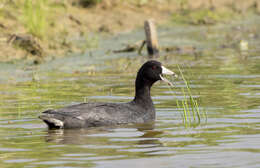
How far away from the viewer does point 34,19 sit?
65.9 ft

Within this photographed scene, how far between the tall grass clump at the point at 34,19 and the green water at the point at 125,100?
4.49 feet

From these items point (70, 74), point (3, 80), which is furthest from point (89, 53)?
point (3, 80)

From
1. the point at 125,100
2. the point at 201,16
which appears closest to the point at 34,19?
the point at 125,100

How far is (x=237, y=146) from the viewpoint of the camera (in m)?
8.27

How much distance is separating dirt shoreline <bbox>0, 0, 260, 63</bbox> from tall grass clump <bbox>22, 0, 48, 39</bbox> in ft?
0.34

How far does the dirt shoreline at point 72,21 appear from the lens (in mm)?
19438

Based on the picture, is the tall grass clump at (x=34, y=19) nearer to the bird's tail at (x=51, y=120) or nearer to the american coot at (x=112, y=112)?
the american coot at (x=112, y=112)

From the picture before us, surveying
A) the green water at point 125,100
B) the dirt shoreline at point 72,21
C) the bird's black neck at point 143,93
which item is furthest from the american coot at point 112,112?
the dirt shoreline at point 72,21

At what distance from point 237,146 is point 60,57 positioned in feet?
40.9

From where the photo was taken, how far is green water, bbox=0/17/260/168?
7.87 meters

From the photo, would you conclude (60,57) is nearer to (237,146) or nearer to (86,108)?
(86,108)

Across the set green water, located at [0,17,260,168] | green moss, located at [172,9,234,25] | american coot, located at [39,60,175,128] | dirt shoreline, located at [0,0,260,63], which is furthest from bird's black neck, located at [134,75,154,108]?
green moss, located at [172,9,234,25]

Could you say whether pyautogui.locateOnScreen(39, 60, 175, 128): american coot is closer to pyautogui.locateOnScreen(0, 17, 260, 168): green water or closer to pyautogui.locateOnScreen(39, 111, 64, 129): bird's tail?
pyautogui.locateOnScreen(39, 111, 64, 129): bird's tail

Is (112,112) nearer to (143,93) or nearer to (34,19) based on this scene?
(143,93)
